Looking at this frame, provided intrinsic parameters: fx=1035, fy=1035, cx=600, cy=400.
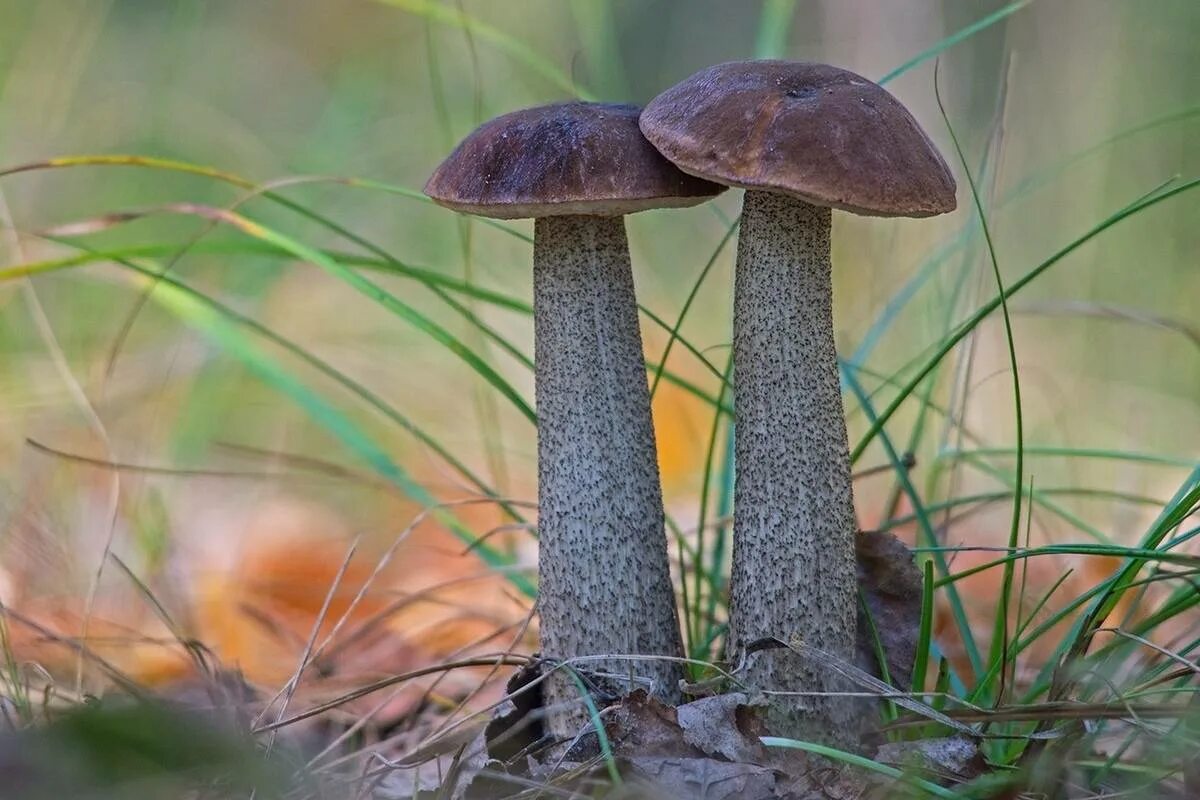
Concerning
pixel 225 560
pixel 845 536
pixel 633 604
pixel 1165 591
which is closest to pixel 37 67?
pixel 225 560

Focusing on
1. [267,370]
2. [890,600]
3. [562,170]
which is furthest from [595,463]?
[267,370]

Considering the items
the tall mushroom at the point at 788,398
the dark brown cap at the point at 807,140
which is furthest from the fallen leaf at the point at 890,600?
the dark brown cap at the point at 807,140

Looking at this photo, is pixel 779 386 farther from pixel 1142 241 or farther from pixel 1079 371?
pixel 1142 241

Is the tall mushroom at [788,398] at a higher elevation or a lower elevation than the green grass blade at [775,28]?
lower

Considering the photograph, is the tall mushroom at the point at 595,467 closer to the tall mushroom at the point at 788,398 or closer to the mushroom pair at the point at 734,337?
the mushroom pair at the point at 734,337

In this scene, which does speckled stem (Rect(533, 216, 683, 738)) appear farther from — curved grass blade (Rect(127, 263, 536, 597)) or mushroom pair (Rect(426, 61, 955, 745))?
curved grass blade (Rect(127, 263, 536, 597))

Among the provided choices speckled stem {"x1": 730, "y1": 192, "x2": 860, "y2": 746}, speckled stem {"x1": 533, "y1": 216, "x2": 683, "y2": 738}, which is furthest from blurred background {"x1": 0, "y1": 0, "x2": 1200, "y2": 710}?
speckled stem {"x1": 730, "y1": 192, "x2": 860, "y2": 746}
